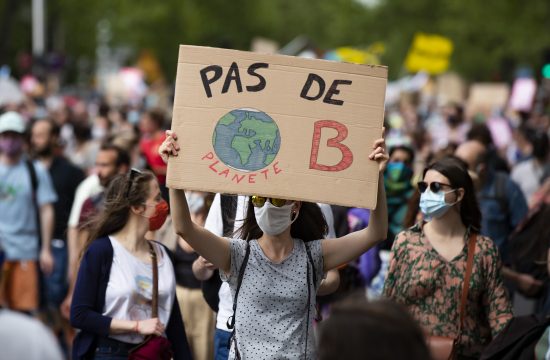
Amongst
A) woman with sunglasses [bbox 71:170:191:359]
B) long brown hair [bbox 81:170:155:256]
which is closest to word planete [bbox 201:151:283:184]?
woman with sunglasses [bbox 71:170:191:359]

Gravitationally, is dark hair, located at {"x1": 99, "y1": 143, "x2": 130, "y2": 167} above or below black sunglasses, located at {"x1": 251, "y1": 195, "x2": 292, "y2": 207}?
below

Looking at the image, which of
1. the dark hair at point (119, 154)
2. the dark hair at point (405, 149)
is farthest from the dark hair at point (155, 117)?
the dark hair at point (405, 149)

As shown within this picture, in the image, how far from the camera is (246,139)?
485 cm

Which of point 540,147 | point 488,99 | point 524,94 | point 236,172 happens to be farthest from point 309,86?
point 488,99

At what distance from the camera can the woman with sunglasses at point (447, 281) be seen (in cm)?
588

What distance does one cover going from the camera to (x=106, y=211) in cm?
605

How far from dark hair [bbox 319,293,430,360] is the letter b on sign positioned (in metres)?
1.81

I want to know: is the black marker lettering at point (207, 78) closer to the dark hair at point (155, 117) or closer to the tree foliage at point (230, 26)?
the dark hair at point (155, 117)

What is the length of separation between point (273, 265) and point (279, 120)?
63 centimetres

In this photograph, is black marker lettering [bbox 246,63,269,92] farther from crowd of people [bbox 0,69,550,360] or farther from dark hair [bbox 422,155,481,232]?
dark hair [bbox 422,155,481,232]

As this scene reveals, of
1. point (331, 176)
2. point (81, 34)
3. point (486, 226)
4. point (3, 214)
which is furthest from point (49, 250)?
point (81, 34)

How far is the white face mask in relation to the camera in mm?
5004

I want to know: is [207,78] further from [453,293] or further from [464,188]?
[464,188]

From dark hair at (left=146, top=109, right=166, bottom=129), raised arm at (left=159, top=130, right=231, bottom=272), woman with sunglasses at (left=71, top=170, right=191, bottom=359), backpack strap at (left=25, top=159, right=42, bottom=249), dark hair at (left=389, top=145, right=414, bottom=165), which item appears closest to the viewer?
raised arm at (left=159, top=130, right=231, bottom=272)
